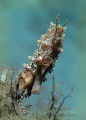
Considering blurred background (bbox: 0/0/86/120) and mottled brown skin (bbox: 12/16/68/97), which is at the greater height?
blurred background (bbox: 0/0/86/120)

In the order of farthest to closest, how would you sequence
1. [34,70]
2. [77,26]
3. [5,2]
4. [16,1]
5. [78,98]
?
[78,98]
[77,26]
[16,1]
[5,2]
[34,70]


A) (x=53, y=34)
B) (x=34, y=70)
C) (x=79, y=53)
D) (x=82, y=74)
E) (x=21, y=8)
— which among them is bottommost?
(x=34, y=70)

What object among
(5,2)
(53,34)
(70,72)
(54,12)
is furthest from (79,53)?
(53,34)

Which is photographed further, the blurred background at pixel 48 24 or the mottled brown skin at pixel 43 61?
the blurred background at pixel 48 24

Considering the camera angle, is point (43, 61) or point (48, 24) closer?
point (43, 61)

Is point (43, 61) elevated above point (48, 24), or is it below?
below

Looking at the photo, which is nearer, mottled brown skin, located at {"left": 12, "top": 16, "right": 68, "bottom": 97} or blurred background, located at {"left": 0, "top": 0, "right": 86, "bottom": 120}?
mottled brown skin, located at {"left": 12, "top": 16, "right": 68, "bottom": 97}

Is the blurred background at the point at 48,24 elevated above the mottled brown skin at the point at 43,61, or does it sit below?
above

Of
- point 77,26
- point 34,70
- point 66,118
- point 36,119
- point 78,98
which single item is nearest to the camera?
point 36,119

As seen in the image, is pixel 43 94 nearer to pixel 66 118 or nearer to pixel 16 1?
pixel 66 118

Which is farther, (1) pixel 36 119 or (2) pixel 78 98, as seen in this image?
(2) pixel 78 98

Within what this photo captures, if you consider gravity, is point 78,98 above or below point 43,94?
above
